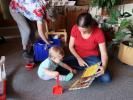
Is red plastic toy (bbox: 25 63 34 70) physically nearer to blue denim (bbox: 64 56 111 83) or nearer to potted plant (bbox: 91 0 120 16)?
blue denim (bbox: 64 56 111 83)

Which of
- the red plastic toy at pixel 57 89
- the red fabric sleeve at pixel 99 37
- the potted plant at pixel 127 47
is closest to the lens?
the red plastic toy at pixel 57 89

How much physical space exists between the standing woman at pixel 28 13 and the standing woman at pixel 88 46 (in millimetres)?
317

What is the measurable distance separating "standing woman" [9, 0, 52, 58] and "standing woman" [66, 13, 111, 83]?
32 centimetres

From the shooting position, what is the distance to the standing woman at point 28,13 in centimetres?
209

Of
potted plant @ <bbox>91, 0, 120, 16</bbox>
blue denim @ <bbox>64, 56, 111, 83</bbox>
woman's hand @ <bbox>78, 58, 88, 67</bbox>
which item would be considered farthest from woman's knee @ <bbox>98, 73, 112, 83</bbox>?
potted plant @ <bbox>91, 0, 120, 16</bbox>

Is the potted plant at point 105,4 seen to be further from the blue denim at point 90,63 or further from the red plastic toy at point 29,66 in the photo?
the red plastic toy at point 29,66

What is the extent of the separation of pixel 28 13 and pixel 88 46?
Result: 0.66 metres

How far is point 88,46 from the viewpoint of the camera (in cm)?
209

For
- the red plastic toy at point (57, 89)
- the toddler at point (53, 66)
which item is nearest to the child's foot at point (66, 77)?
the toddler at point (53, 66)

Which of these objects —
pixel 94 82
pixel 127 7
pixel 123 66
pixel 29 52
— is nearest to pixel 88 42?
pixel 94 82

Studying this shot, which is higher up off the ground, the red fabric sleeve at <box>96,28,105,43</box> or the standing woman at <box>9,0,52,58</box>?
the standing woman at <box>9,0,52,58</box>

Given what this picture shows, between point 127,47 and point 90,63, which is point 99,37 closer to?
point 90,63

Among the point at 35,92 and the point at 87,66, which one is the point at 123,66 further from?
the point at 35,92

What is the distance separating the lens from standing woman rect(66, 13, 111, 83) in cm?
191
